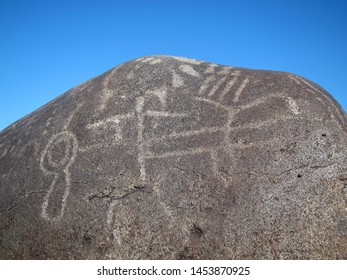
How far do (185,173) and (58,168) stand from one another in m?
1.34

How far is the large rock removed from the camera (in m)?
2.72

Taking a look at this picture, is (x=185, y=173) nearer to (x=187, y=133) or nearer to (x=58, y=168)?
(x=187, y=133)

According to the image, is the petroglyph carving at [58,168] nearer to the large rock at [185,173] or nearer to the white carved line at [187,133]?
the large rock at [185,173]

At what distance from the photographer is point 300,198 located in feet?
8.97

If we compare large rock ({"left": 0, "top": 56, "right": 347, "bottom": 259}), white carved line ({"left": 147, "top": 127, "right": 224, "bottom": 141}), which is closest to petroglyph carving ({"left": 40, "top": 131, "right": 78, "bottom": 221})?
large rock ({"left": 0, "top": 56, "right": 347, "bottom": 259})

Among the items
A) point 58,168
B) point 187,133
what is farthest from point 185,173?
point 58,168

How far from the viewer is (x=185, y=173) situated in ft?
10.0

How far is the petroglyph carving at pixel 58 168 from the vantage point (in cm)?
333

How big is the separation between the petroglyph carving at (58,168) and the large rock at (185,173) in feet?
0.04

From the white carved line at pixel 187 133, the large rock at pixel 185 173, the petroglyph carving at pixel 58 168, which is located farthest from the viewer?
the petroglyph carving at pixel 58 168

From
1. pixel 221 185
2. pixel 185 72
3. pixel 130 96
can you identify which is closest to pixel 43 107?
pixel 130 96

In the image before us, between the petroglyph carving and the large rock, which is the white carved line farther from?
the petroglyph carving

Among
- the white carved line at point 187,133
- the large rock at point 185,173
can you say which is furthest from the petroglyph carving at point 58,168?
the white carved line at point 187,133

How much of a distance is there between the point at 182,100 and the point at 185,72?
1.51 ft
